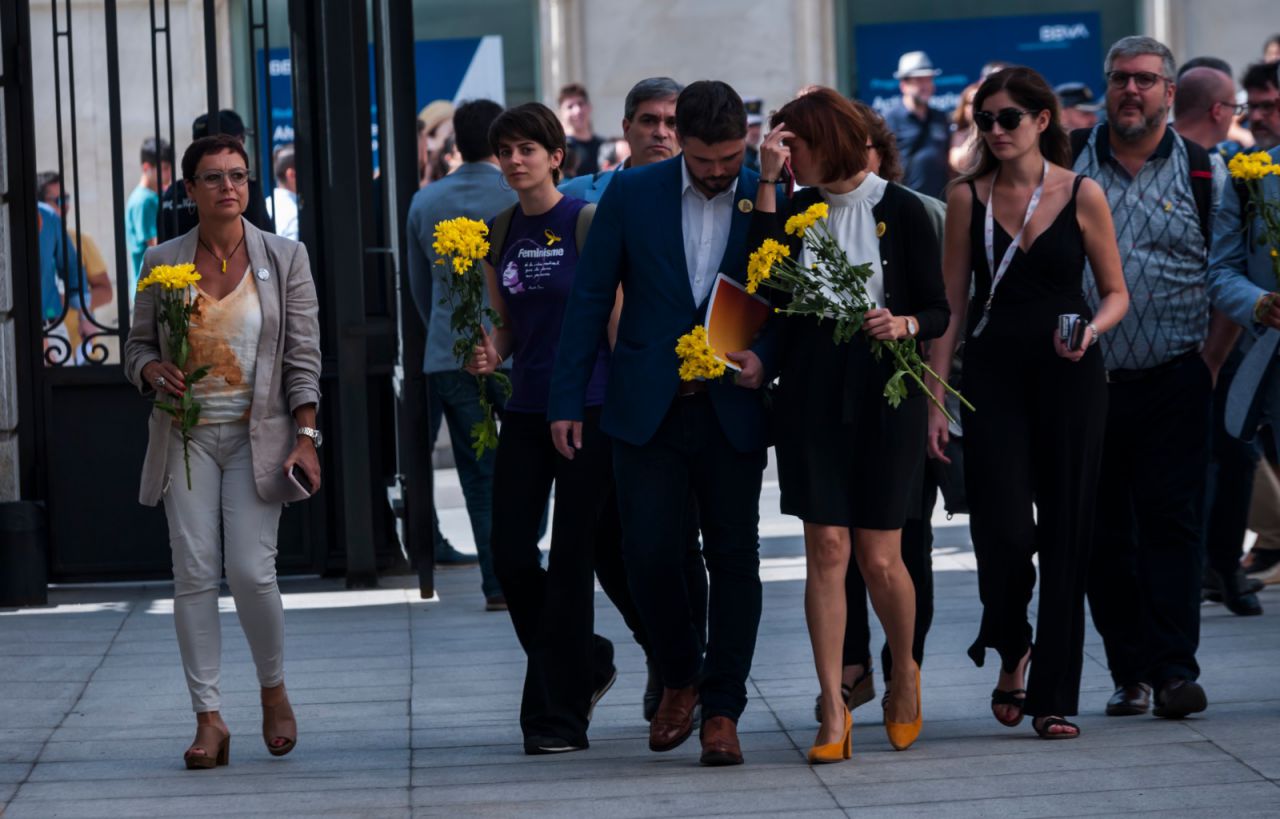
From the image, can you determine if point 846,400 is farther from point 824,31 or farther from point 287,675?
point 824,31

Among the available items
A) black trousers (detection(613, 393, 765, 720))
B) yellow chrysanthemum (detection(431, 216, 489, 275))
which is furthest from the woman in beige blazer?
black trousers (detection(613, 393, 765, 720))

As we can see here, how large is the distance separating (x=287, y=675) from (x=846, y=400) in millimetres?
2671

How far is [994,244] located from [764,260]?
2.75ft

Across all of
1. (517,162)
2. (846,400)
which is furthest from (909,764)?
(517,162)

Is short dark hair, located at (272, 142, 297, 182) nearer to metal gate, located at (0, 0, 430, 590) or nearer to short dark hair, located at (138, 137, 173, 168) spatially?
short dark hair, located at (138, 137, 173, 168)

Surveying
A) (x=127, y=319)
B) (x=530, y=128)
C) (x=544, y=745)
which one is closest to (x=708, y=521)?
(x=544, y=745)

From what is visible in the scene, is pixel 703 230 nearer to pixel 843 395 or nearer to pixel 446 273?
pixel 843 395

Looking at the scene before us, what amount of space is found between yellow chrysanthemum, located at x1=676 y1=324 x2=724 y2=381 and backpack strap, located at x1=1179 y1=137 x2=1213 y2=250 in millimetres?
1709

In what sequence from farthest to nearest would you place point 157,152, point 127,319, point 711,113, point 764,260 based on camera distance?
point 127,319, point 157,152, point 711,113, point 764,260

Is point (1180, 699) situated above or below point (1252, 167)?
below

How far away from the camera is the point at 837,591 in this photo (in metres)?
5.84

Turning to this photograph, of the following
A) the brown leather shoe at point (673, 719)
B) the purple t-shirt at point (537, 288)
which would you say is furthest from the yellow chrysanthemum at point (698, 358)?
the brown leather shoe at point (673, 719)

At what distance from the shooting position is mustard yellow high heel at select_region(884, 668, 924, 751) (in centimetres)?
596

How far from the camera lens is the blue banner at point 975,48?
1903 centimetres
